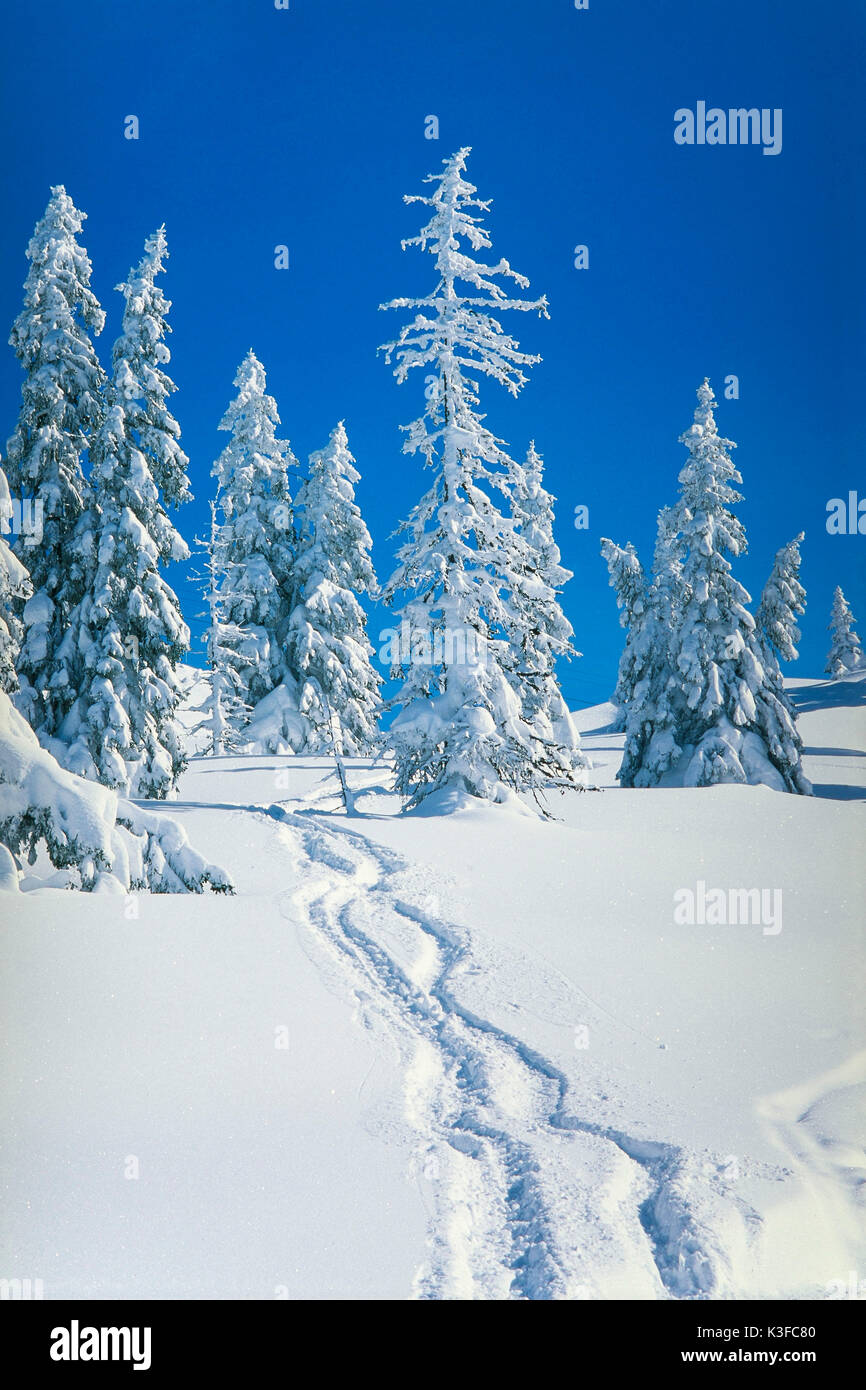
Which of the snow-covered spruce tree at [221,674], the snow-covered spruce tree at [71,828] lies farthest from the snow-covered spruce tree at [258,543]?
the snow-covered spruce tree at [71,828]

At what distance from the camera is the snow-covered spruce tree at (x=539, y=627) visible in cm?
1320

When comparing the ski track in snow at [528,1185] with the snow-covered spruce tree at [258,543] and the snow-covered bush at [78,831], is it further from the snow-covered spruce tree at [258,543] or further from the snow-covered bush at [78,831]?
the snow-covered spruce tree at [258,543]

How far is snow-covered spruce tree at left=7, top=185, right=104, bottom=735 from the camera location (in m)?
13.7

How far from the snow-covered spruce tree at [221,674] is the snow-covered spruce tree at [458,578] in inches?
553

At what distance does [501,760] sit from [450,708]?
1.20 meters

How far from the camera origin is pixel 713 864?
9086 mm

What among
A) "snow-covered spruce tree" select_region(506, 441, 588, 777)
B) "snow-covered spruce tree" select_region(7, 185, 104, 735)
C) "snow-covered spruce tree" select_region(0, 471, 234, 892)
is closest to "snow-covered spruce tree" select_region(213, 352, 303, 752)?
"snow-covered spruce tree" select_region(506, 441, 588, 777)

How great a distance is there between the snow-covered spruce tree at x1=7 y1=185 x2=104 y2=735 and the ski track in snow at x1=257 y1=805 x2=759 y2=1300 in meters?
12.2

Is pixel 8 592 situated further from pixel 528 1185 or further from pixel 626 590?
pixel 626 590

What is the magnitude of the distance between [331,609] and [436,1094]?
24.7m

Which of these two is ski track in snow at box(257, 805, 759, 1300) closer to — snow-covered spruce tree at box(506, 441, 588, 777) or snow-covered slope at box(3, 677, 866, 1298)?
snow-covered slope at box(3, 677, 866, 1298)

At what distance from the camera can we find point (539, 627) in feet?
45.0

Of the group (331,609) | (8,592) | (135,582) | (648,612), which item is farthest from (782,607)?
(8,592)
